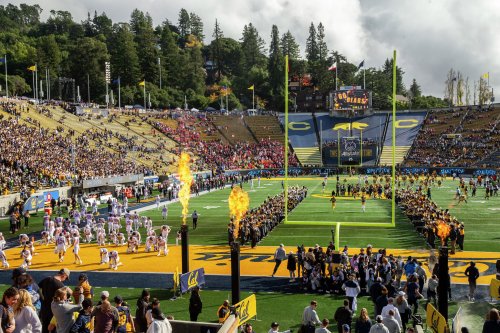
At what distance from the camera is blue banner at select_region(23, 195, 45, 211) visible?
31.6m

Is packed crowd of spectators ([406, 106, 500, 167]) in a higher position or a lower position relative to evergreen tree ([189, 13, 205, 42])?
lower

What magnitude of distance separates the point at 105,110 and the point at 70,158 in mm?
21470

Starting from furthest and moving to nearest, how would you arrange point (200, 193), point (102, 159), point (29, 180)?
point (102, 159)
point (200, 193)
point (29, 180)

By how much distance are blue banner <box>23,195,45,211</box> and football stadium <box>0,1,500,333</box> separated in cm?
10

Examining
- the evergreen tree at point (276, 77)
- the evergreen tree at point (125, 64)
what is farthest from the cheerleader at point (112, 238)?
the evergreen tree at point (276, 77)

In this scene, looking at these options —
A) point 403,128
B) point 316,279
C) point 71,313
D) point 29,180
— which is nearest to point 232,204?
point 29,180

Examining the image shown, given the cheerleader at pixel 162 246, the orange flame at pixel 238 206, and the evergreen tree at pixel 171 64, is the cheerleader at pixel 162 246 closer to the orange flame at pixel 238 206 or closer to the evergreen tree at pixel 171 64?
the orange flame at pixel 238 206

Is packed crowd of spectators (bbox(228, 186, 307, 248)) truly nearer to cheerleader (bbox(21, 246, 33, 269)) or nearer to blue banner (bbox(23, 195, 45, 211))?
cheerleader (bbox(21, 246, 33, 269))

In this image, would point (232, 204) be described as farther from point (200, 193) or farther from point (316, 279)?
Answer: point (316, 279)

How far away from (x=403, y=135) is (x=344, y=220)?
Result: 4708 centimetres

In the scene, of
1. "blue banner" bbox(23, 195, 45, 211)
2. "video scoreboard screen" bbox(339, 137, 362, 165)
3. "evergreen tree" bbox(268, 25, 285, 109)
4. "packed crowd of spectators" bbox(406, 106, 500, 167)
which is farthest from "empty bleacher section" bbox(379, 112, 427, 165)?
"blue banner" bbox(23, 195, 45, 211)

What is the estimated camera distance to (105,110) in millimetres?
63844

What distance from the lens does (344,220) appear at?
2655cm

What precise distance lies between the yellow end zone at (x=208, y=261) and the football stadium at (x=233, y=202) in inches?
4.8
